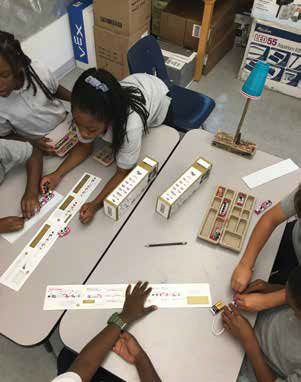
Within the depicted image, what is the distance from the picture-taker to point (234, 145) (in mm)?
1511

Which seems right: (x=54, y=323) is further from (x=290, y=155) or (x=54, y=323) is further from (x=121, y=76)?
(x=121, y=76)

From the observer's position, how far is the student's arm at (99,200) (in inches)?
50.4

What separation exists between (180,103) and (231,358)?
1.54 m

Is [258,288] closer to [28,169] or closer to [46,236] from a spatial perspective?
[46,236]

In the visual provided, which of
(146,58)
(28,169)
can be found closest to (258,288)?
(28,169)

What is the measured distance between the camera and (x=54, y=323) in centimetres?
105

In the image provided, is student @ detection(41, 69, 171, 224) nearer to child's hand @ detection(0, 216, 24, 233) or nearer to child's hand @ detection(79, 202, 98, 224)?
child's hand @ detection(79, 202, 98, 224)

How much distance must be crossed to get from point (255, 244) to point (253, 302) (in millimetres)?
211

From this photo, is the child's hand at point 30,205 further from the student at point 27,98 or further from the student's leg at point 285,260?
the student's leg at point 285,260

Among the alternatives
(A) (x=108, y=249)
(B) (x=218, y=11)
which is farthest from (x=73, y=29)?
(A) (x=108, y=249)

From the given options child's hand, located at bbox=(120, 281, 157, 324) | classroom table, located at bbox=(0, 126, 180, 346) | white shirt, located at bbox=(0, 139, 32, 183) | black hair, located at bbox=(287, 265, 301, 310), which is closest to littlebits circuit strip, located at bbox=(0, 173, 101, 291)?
classroom table, located at bbox=(0, 126, 180, 346)

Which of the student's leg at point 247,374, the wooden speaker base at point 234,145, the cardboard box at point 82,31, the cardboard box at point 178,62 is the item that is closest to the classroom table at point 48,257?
the wooden speaker base at point 234,145

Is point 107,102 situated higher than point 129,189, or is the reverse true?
point 107,102

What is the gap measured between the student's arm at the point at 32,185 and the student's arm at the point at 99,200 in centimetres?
19
